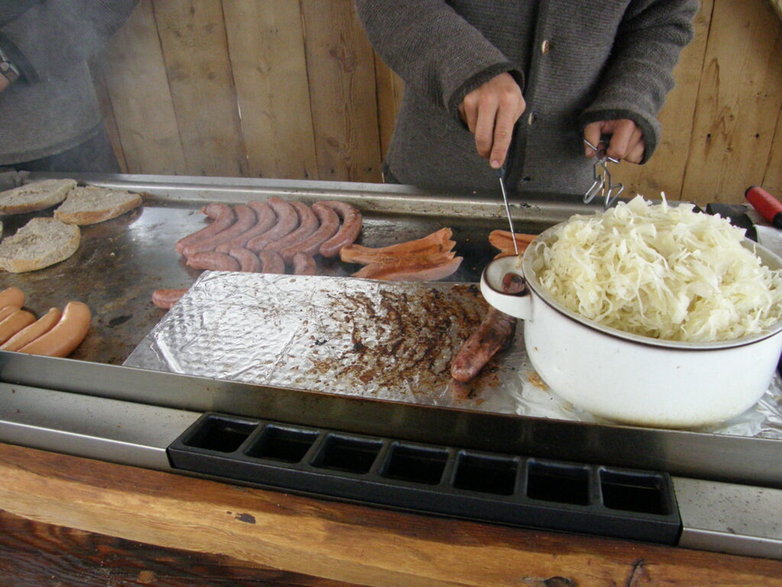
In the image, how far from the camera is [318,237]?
221 centimetres

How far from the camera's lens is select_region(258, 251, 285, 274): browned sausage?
2.09 m

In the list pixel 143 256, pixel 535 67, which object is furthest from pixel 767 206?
pixel 143 256

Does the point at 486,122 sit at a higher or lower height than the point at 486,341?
higher

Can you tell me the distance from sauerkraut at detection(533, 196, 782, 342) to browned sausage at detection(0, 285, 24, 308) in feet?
5.79

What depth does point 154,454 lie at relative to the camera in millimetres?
1258

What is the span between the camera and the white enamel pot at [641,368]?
3.31 ft

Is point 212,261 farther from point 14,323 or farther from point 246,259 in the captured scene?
point 14,323


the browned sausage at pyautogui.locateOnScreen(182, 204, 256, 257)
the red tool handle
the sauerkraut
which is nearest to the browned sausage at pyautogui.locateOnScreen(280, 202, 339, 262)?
the browned sausage at pyautogui.locateOnScreen(182, 204, 256, 257)

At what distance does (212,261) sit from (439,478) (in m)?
1.29

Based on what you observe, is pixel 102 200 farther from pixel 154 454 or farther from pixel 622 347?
pixel 622 347

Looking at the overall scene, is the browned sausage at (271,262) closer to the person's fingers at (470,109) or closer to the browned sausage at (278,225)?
the browned sausage at (278,225)

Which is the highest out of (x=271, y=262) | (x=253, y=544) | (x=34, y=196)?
(x=34, y=196)

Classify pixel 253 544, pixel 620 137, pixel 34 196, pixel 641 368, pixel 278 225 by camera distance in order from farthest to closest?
pixel 34 196 < pixel 278 225 < pixel 620 137 < pixel 253 544 < pixel 641 368

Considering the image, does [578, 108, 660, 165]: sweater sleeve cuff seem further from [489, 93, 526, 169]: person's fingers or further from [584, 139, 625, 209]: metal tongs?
[489, 93, 526, 169]: person's fingers
